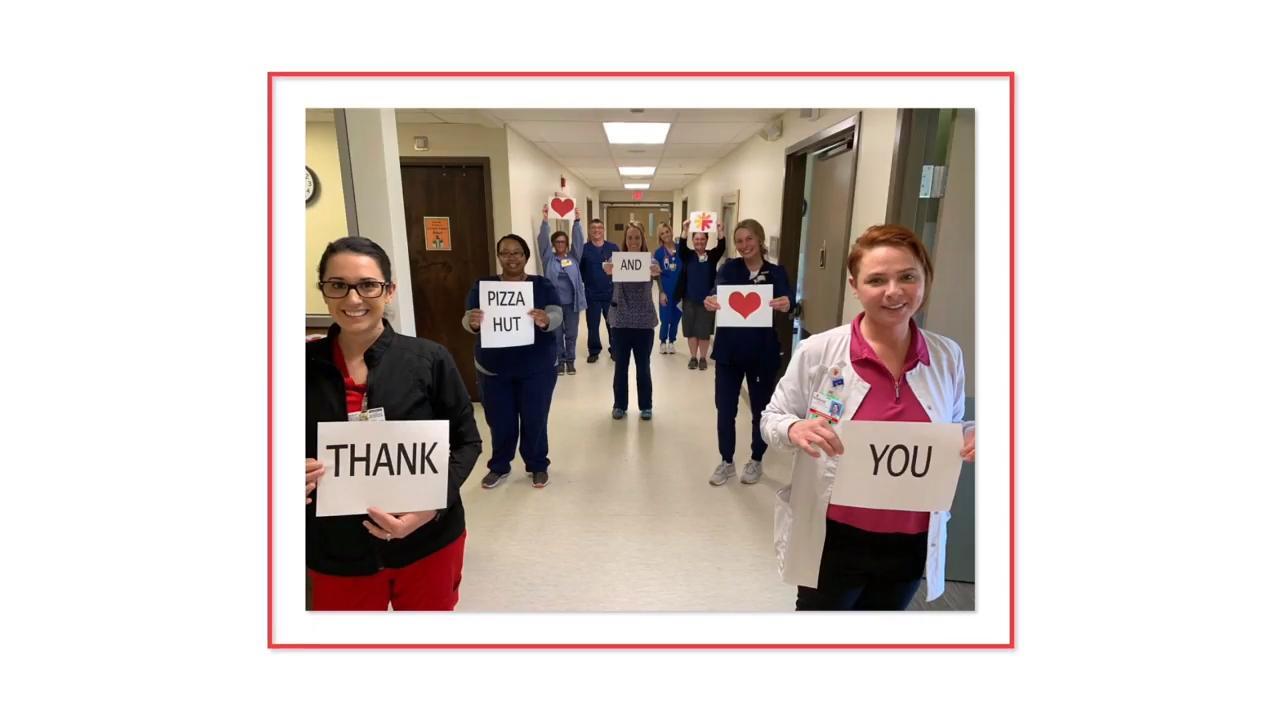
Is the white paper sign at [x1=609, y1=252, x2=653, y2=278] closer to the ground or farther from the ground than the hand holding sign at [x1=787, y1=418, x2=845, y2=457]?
farther from the ground

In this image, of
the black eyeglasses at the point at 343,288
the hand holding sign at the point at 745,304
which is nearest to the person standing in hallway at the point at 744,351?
the hand holding sign at the point at 745,304

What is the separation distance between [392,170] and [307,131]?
0.40m

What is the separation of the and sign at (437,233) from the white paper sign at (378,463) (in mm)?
2017

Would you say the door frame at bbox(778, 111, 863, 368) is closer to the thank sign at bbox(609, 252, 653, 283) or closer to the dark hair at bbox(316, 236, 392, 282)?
the thank sign at bbox(609, 252, 653, 283)

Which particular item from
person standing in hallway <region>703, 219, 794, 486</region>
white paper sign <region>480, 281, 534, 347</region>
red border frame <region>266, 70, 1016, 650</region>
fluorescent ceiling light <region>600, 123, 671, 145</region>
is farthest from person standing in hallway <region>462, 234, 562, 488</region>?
fluorescent ceiling light <region>600, 123, 671, 145</region>

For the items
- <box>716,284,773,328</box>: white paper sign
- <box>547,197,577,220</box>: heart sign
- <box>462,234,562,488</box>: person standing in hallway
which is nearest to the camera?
<box>716,284,773,328</box>: white paper sign

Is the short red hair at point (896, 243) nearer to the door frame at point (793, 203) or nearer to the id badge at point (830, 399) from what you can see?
the id badge at point (830, 399)

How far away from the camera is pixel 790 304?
6.75 ft

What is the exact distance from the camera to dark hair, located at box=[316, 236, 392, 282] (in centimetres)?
119

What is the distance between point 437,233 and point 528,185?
0.91 meters

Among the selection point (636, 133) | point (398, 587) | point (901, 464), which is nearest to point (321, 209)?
point (398, 587)

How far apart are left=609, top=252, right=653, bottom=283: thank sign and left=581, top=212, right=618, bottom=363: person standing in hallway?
896 mm

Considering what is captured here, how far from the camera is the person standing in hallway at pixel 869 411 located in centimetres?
122
